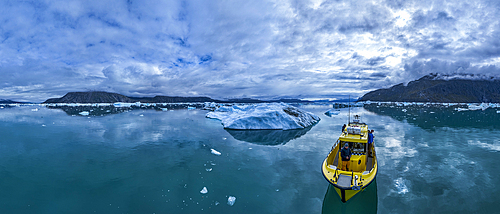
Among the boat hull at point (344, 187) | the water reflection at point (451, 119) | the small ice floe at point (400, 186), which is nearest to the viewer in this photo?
the boat hull at point (344, 187)

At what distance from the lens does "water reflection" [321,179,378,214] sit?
29.7 feet

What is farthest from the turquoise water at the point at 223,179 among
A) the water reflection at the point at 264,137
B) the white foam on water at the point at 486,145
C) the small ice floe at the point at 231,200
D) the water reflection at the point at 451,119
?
the water reflection at the point at 451,119

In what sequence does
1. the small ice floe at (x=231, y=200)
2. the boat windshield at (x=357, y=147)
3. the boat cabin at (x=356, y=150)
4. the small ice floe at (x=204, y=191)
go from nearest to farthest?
the small ice floe at (x=231, y=200)
the small ice floe at (x=204, y=191)
the boat cabin at (x=356, y=150)
the boat windshield at (x=357, y=147)

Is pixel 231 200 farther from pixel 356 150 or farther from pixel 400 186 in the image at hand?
pixel 400 186

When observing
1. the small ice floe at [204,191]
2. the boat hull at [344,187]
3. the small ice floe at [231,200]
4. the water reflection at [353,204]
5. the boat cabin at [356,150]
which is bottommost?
the water reflection at [353,204]

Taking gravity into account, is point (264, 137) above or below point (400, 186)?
above

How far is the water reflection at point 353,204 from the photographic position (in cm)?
904

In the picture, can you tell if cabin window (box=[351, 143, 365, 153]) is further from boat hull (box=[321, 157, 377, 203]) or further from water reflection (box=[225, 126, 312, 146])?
water reflection (box=[225, 126, 312, 146])

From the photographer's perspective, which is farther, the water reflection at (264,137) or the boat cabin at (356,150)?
the water reflection at (264,137)

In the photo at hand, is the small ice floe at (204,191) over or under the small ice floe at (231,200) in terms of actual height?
over

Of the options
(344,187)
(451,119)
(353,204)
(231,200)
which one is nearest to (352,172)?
(344,187)

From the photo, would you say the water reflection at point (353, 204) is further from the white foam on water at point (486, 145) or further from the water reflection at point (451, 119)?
the water reflection at point (451, 119)

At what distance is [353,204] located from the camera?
31.1 ft

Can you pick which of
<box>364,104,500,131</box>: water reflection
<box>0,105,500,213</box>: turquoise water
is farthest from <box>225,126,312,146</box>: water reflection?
<box>364,104,500,131</box>: water reflection
